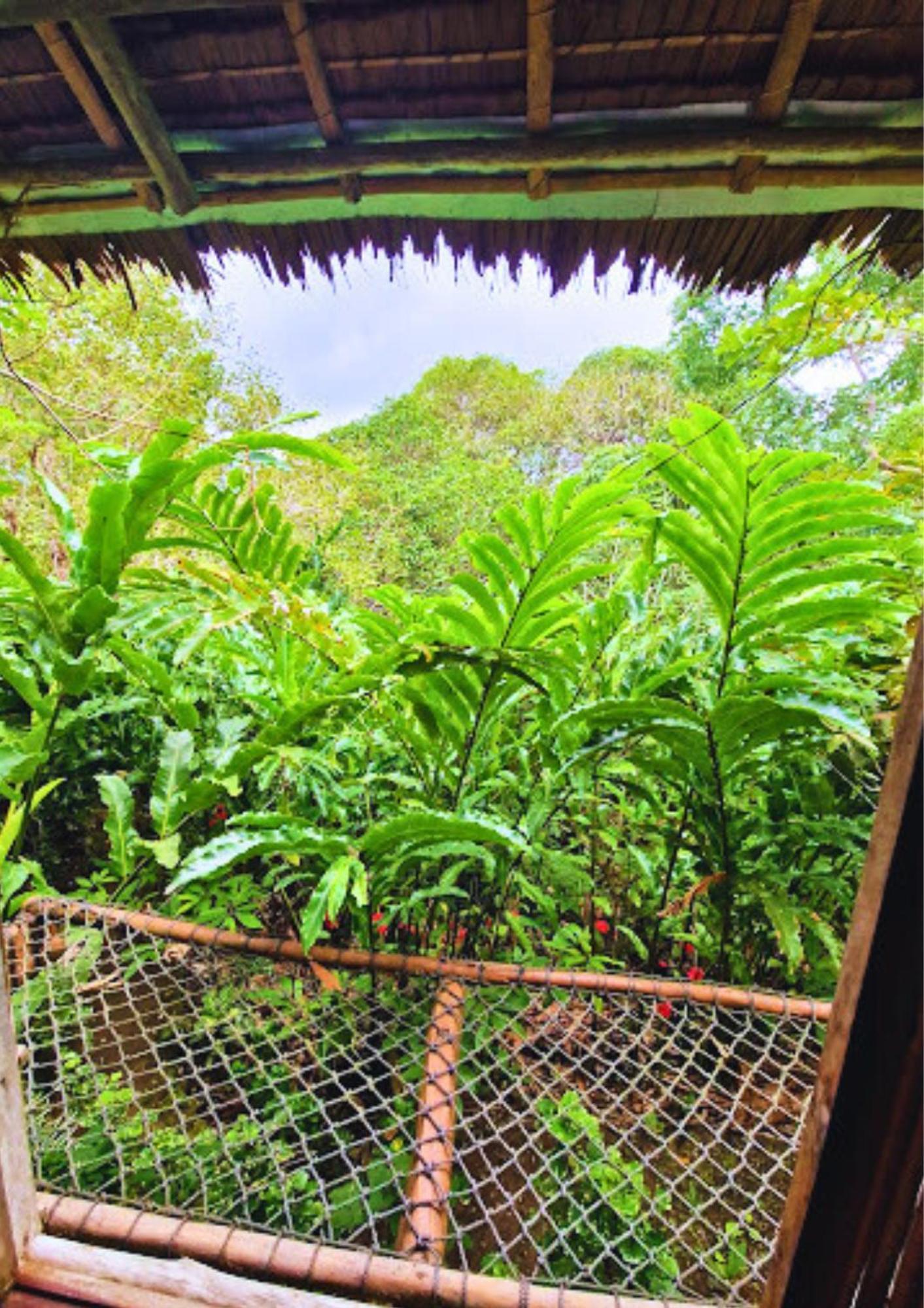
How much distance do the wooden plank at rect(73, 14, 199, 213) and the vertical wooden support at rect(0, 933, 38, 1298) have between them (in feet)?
2.84

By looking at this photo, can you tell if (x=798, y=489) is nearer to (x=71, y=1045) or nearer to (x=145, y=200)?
(x=145, y=200)

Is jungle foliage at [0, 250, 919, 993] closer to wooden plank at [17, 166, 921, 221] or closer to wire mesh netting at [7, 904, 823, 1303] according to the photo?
wire mesh netting at [7, 904, 823, 1303]

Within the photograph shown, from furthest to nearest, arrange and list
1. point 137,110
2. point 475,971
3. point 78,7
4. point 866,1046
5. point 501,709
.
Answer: point 501,709, point 475,971, point 137,110, point 78,7, point 866,1046

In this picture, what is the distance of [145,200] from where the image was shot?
0.80 meters

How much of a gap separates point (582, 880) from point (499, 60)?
1262mm

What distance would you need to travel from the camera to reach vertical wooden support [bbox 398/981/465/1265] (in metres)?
0.70

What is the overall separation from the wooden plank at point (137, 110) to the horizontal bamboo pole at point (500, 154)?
26 mm

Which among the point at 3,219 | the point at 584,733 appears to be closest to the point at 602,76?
the point at 3,219

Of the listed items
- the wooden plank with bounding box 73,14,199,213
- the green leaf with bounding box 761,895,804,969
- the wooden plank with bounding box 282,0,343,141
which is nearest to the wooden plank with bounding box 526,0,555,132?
the wooden plank with bounding box 282,0,343,141

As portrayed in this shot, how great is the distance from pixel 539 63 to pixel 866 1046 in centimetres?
95

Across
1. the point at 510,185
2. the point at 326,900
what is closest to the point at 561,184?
the point at 510,185

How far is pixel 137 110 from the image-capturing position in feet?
2.19

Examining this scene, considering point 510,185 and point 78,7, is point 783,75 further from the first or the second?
point 78,7

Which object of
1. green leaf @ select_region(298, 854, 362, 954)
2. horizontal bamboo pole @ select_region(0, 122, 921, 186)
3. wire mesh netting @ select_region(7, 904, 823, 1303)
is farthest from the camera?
green leaf @ select_region(298, 854, 362, 954)
